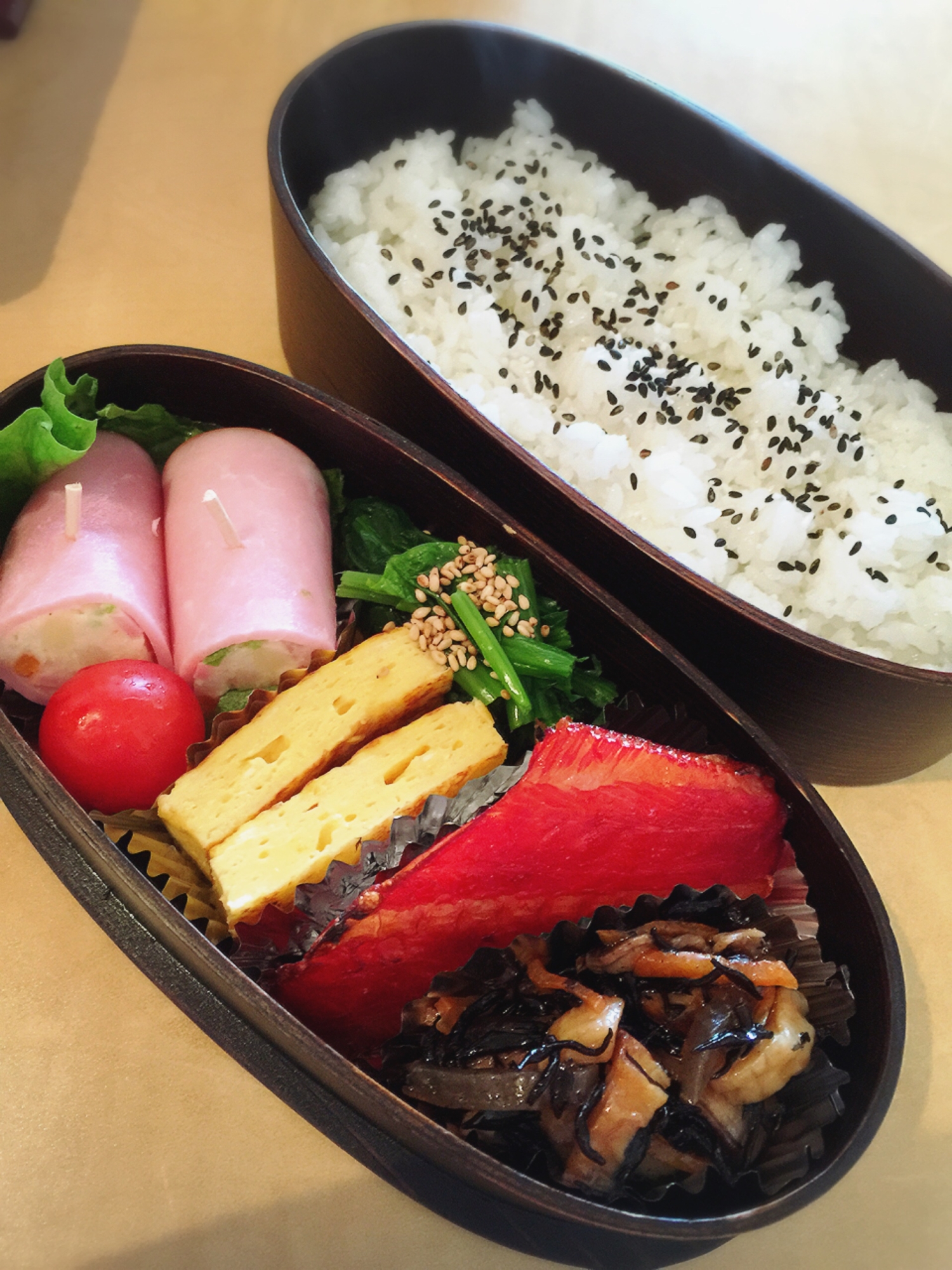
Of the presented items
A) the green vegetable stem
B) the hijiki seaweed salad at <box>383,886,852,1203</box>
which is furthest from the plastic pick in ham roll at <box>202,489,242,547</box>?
the hijiki seaweed salad at <box>383,886,852,1203</box>

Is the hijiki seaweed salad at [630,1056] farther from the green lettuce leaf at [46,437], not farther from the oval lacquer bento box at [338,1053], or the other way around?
the green lettuce leaf at [46,437]

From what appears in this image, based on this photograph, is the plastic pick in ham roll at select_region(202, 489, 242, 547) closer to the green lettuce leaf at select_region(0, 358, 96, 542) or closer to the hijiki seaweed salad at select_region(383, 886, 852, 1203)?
the green lettuce leaf at select_region(0, 358, 96, 542)

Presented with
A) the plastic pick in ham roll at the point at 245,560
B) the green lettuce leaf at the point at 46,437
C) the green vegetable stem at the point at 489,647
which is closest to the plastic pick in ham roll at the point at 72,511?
the green lettuce leaf at the point at 46,437

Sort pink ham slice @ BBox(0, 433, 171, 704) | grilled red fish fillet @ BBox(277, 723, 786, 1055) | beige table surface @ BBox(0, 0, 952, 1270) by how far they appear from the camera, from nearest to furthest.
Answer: grilled red fish fillet @ BBox(277, 723, 786, 1055)
beige table surface @ BBox(0, 0, 952, 1270)
pink ham slice @ BBox(0, 433, 171, 704)

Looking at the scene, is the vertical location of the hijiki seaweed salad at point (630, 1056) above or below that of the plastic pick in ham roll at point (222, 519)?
below

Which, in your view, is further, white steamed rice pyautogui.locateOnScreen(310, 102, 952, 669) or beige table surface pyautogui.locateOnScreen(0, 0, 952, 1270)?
white steamed rice pyautogui.locateOnScreen(310, 102, 952, 669)

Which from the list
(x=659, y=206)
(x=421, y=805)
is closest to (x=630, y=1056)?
(x=421, y=805)

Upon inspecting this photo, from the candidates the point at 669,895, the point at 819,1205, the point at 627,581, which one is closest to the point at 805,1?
the point at 627,581
